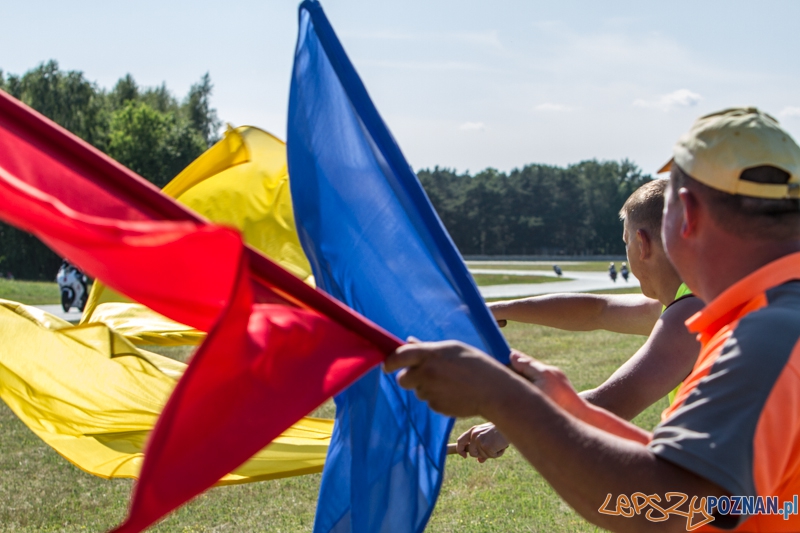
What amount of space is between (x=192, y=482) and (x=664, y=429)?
0.92 metres

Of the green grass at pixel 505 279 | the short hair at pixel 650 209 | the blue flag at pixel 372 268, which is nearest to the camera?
the blue flag at pixel 372 268

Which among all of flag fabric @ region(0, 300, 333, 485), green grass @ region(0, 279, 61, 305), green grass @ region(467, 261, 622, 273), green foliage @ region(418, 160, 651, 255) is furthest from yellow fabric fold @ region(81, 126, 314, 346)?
green foliage @ region(418, 160, 651, 255)

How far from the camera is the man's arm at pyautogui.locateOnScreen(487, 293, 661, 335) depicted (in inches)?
144

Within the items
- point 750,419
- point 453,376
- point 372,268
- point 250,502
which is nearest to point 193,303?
point 453,376

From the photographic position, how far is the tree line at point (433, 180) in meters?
51.2

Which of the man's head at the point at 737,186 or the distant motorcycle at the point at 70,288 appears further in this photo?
the distant motorcycle at the point at 70,288

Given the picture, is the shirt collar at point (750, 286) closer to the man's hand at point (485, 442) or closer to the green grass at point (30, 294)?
the man's hand at point (485, 442)

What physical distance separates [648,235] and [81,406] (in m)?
2.60

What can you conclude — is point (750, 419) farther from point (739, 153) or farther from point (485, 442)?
point (485, 442)

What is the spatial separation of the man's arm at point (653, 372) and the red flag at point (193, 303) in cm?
105

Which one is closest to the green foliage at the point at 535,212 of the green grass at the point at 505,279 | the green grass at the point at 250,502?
the green grass at the point at 505,279

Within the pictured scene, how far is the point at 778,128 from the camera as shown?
1701 millimetres

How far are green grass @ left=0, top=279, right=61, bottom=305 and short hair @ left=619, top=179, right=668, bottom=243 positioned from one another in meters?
21.5

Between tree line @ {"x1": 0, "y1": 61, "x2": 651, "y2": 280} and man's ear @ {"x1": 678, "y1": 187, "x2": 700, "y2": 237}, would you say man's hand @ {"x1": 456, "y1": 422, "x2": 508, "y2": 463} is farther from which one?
tree line @ {"x1": 0, "y1": 61, "x2": 651, "y2": 280}
